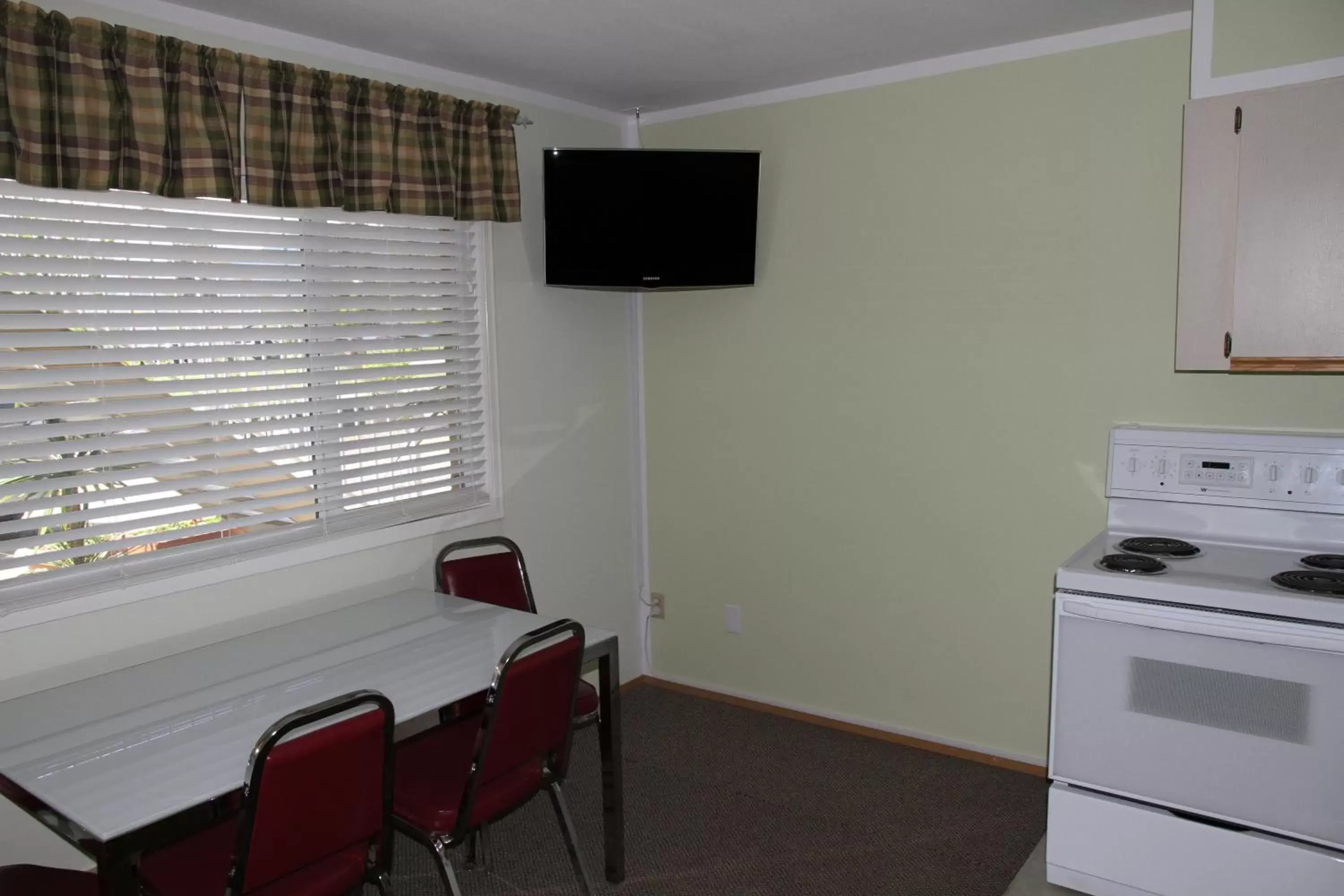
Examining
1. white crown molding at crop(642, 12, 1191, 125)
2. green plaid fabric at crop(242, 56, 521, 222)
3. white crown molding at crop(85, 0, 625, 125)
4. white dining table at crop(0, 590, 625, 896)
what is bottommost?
white dining table at crop(0, 590, 625, 896)

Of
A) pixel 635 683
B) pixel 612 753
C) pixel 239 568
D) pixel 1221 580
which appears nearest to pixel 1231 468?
pixel 1221 580

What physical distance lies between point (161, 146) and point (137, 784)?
1.64 metres

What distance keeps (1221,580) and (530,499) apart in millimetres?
2418

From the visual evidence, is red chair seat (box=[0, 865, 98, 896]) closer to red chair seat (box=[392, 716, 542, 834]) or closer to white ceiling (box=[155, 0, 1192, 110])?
red chair seat (box=[392, 716, 542, 834])

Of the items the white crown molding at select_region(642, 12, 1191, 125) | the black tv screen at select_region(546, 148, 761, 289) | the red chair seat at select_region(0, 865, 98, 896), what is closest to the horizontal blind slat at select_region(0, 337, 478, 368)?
the black tv screen at select_region(546, 148, 761, 289)

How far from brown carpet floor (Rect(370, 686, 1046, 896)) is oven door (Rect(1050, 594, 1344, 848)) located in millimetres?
576

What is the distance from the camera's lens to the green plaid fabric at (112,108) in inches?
88.7

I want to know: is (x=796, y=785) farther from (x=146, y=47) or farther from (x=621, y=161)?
(x=146, y=47)

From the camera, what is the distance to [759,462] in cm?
400

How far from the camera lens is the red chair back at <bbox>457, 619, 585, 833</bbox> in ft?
7.23

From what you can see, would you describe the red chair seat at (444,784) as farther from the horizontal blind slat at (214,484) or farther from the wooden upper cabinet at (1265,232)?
the wooden upper cabinet at (1265,232)

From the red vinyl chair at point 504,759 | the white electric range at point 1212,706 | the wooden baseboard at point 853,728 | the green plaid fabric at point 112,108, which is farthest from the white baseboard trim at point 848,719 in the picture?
the green plaid fabric at point 112,108

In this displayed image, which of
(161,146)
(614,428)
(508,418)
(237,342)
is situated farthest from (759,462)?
(161,146)

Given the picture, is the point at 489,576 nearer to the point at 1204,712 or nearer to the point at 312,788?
the point at 312,788
